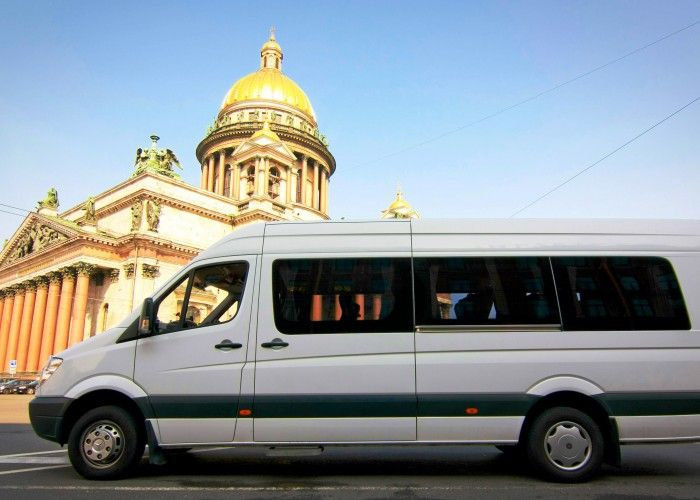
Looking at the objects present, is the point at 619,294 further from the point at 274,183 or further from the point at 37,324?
the point at 274,183

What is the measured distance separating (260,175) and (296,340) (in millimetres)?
42800

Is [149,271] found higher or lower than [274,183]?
lower

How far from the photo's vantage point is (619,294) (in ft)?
20.3

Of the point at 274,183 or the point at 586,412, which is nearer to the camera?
the point at 586,412

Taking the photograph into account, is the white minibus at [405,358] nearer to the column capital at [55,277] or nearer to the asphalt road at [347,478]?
the asphalt road at [347,478]

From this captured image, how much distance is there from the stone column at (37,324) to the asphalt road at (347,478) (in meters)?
36.3

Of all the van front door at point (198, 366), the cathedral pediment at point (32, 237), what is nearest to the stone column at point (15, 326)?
the cathedral pediment at point (32, 237)

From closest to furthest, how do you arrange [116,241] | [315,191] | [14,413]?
1. [14,413]
2. [116,241]
3. [315,191]

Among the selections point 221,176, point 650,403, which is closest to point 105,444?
point 650,403

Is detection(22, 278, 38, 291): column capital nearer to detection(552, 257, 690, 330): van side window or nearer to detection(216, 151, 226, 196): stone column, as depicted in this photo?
detection(216, 151, 226, 196): stone column

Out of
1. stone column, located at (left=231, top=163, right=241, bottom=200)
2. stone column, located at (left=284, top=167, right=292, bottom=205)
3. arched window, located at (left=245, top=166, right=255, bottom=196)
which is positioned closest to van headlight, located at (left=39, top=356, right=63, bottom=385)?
stone column, located at (left=231, top=163, right=241, bottom=200)

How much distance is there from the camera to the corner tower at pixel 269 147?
49.1m

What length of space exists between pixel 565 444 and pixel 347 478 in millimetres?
2297

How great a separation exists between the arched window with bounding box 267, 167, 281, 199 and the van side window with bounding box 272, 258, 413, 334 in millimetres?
43494
